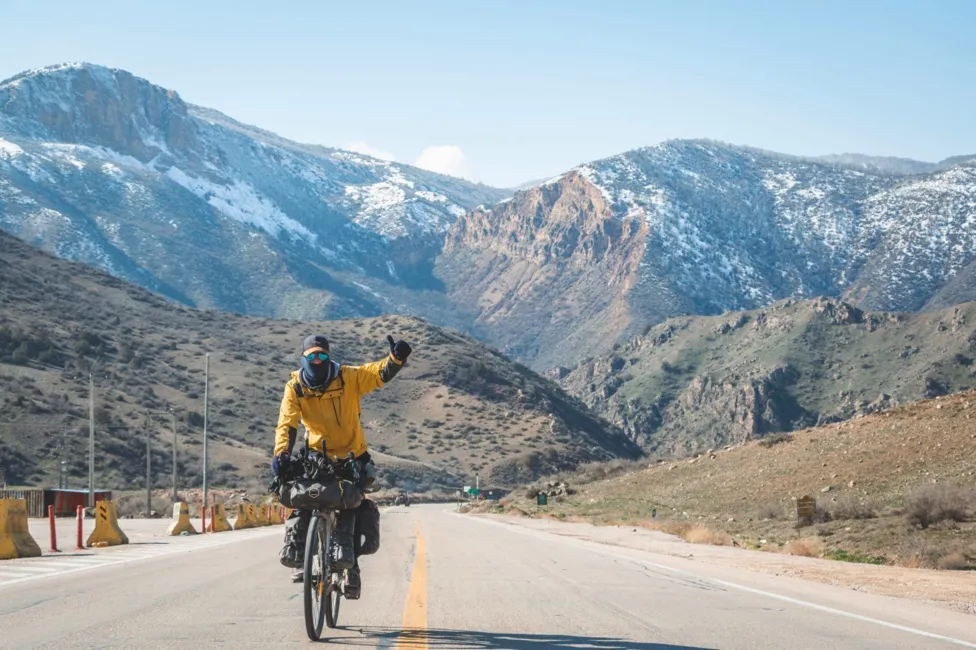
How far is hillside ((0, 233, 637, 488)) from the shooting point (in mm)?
77812

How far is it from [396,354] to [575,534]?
74.3 feet

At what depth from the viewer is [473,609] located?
12000 mm

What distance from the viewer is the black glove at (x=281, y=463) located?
32.7 ft

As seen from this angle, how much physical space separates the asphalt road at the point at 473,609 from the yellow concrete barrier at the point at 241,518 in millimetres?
18751

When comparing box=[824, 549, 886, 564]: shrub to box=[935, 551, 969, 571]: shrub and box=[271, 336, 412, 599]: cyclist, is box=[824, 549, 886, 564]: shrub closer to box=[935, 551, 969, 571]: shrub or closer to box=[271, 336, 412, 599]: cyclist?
box=[935, 551, 969, 571]: shrub

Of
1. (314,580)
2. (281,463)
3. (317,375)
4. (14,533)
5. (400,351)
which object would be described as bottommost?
(14,533)

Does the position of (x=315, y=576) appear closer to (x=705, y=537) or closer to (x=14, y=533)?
(x=14, y=533)

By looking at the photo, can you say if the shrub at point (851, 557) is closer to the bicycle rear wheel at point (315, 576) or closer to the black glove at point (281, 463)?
the bicycle rear wheel at point (315, 576)

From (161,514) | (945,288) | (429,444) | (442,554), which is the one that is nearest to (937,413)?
(442,554)

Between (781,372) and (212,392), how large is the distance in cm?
6756

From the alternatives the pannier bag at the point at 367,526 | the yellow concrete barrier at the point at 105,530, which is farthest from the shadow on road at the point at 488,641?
the yellow concrete barrier at the point at 105,530

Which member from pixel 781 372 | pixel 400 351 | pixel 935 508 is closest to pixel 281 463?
pixel 400 351

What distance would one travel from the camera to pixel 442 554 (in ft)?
68.9

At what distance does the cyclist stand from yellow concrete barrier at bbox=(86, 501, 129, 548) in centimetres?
1563
